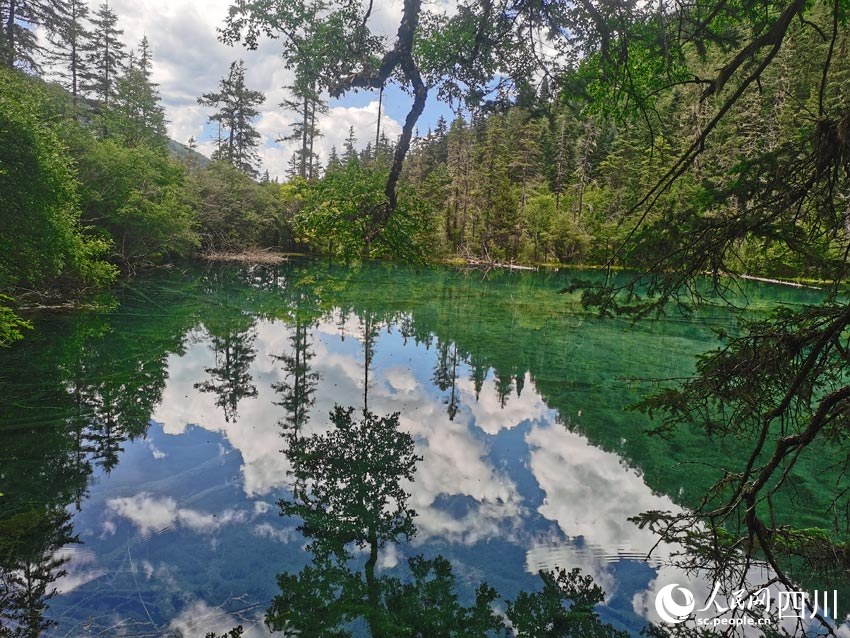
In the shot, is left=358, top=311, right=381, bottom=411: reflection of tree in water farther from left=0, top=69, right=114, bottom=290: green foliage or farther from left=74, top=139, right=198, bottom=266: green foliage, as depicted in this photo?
left=74, top=139, right=198, bottom=266: green foliage

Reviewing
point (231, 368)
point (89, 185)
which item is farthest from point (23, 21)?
point (231, 368)

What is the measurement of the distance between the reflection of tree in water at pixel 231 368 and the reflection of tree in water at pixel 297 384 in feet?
2.63

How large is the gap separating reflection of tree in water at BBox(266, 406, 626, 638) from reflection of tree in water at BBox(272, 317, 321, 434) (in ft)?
8.05

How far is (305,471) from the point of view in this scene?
7.80 m

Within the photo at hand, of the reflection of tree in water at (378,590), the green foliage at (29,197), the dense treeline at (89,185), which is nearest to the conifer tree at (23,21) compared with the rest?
the dense treeline at (89,185)

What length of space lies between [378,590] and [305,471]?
9.88 ft

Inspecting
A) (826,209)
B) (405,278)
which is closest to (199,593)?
(826,209)

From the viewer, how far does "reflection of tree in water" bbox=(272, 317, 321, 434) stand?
32.5 ft

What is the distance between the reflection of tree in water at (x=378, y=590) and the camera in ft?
15.4

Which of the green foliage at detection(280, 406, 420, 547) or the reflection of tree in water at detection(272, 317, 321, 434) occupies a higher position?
the reflection of tree in water at detection(272, 317, 321, 434)

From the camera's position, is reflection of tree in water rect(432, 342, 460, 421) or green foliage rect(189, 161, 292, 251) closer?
reflection of tree in water rect(432, 342, 460, 421)

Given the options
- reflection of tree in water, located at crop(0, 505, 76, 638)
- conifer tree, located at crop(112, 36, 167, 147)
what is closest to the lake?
reflection of tree in water, located at crop(0, 505, 76, 638)

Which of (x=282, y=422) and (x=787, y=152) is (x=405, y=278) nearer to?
(x=282, y=422)

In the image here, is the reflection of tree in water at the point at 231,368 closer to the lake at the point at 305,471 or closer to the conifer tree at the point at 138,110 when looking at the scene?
the lake at the point at 305,471
